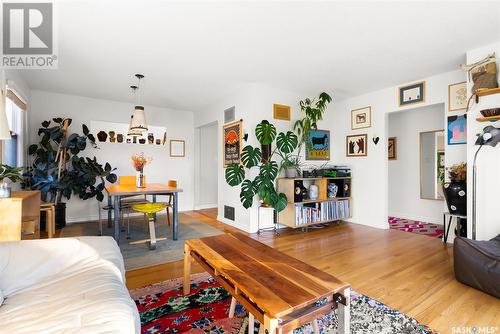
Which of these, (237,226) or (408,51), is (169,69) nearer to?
(237,226)

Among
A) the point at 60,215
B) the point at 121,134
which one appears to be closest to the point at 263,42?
the point at 121,134

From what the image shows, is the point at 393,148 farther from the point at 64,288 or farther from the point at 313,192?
the point at 64,288

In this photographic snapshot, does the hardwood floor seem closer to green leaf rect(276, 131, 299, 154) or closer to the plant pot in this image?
the plant pot

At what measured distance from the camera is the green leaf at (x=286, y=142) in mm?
3961

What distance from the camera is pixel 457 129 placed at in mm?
3295

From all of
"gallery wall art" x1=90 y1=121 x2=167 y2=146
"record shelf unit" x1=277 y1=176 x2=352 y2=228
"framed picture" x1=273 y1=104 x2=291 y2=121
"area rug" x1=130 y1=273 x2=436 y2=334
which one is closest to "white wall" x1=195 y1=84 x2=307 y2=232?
"framed picture" x1=273 y1=104 x2=291 y2=121

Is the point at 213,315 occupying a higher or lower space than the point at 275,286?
lower

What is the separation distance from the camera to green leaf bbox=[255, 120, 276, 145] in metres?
3.82

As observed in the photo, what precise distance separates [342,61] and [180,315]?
3.19 metres

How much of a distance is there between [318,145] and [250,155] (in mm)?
1643

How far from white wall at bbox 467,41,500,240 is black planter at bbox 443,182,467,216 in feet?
0.90

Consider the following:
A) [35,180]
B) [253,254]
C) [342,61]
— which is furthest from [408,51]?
[35,180]

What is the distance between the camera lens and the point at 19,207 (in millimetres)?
1969
